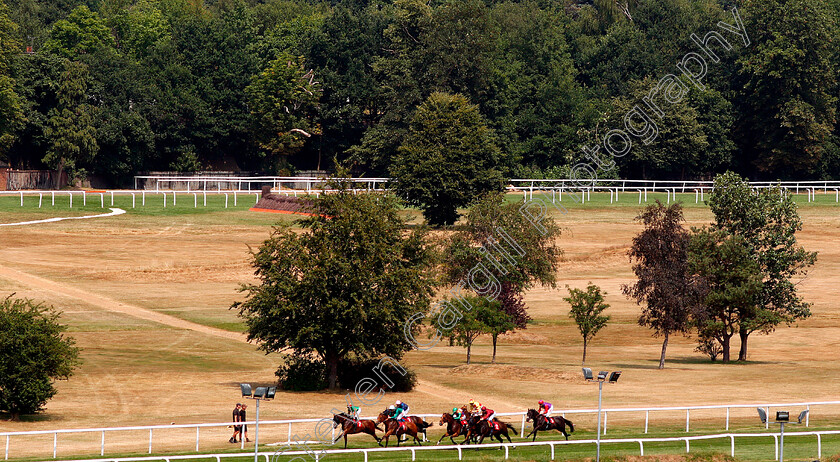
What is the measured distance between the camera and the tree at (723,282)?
174ft

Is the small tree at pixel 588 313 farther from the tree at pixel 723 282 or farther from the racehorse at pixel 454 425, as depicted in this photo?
the racehorse at pixel 454 425

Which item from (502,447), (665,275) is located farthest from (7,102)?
(502,447)

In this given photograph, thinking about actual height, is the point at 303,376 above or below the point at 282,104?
below

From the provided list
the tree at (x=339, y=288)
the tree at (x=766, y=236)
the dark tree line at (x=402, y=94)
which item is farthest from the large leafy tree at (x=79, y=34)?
the tree at (x=339, y=288)

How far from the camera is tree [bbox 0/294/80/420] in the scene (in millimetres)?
38125

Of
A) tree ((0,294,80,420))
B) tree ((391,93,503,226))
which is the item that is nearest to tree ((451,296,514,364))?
tree ((0,294,80,420))

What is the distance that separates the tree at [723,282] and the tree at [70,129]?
74212mm

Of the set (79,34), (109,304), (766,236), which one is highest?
(79,34)

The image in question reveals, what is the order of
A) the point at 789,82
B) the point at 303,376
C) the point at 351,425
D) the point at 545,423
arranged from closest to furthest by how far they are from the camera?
the point at 351,425 → the point at 545,423 → the point at 303,376 → the point at 789,82

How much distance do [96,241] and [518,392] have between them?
44.8m

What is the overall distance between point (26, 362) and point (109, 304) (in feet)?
79.5

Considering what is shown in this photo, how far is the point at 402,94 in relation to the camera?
389 ft

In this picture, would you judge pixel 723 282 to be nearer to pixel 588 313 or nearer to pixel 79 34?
pixel 588 313

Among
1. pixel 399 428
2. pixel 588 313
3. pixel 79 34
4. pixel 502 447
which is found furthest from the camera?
pixel 79 34
